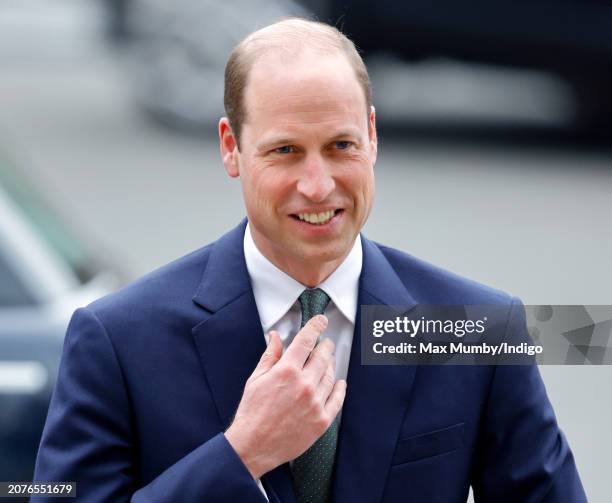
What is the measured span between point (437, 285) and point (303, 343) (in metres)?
0.40

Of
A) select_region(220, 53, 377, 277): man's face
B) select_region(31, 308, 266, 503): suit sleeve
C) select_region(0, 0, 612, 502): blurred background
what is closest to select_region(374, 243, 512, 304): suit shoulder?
select_region(220, 53, 377, 277): man's face

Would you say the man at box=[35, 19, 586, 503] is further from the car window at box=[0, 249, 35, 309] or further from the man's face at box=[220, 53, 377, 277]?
the car window at box=[0, 249, 35, 309]

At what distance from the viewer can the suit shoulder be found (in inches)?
113

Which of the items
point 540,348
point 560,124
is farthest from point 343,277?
point 560,124

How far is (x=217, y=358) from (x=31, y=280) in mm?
2576

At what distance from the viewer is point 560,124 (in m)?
12.3

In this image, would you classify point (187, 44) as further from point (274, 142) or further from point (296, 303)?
point (274, 142)

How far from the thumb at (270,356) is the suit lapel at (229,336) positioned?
127 millimetres

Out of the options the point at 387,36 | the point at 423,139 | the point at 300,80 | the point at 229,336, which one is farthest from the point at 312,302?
the point at 423,139

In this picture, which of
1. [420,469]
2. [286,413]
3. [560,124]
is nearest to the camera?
[286,413]

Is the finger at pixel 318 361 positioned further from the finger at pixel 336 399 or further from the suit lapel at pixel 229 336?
the suit lapel at pixel 229 336

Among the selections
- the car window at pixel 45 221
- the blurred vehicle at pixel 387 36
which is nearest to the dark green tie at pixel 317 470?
the car window at pixel 45 221

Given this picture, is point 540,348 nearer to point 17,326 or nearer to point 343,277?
point 343,277

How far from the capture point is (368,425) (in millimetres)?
2766
